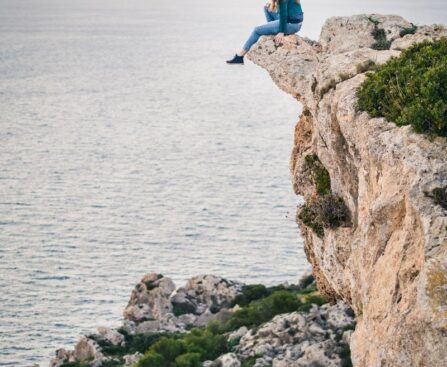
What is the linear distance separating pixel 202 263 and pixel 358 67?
7126 cm

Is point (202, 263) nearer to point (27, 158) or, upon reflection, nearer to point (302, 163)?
point (27, 158)

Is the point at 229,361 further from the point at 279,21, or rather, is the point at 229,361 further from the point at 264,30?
the point at 279,21

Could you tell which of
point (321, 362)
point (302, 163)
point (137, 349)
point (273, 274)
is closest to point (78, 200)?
point (273, 274)

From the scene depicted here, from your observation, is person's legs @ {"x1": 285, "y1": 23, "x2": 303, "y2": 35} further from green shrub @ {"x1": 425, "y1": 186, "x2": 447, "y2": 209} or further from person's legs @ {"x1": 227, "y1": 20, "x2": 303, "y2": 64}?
green shrub @ {"x1": 425, "y1": 186, "x2": 447, "y2": 209}

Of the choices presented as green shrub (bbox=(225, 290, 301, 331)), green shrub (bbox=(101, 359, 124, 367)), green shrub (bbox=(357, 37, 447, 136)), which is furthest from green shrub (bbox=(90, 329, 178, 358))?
green shrub (bbox=(357, 37, 447, 136))

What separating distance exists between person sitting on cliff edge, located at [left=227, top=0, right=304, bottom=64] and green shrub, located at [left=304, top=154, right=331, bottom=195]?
12.1ft

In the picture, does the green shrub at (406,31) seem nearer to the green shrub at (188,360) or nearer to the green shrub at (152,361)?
the green shrub at (188,360)

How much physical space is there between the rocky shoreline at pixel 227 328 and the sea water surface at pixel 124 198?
6.54 metres

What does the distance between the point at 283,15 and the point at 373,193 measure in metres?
7.99

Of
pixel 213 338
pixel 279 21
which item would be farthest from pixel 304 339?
pixel 279 21

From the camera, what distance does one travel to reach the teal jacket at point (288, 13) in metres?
23.8

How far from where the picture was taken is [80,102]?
17600 cm

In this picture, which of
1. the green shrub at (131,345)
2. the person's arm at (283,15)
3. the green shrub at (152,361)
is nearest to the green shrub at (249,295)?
the green shrub at (131,345)

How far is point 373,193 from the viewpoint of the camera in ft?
59.7
